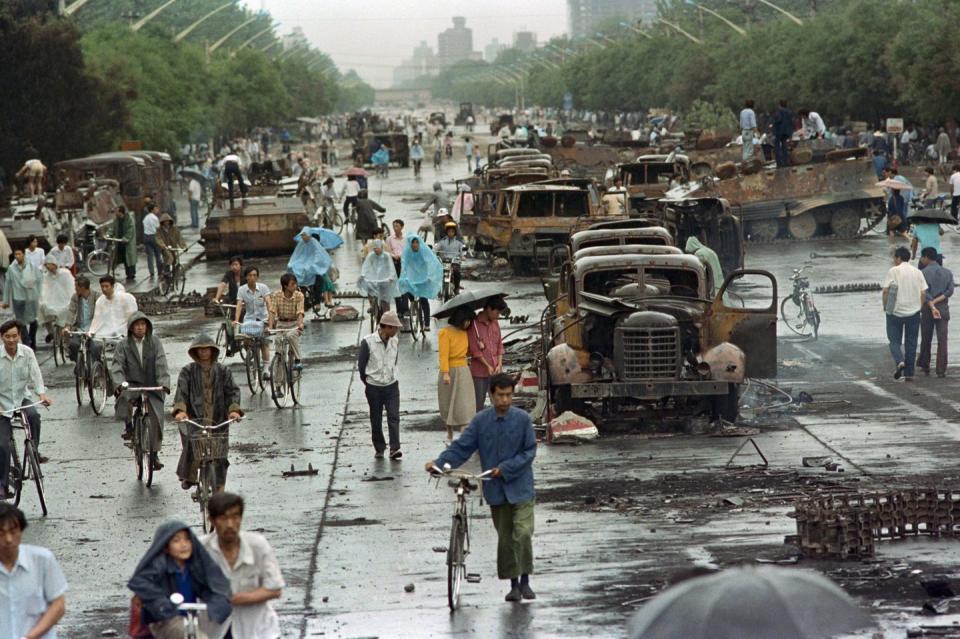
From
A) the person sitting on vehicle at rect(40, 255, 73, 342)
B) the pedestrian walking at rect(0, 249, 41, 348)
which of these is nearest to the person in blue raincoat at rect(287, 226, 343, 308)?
the pedestrian walking at rect(0, 249, 41, 348)

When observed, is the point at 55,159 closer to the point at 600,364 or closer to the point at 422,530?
the point at 600,364

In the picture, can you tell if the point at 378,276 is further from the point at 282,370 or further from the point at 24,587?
the point at 24,587

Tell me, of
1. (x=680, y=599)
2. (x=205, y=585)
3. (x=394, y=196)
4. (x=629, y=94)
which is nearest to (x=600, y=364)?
(x=205, y=585)

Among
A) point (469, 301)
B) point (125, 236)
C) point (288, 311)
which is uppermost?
point (469, 301)

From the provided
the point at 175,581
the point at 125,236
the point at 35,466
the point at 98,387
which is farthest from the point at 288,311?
the point at 125,236

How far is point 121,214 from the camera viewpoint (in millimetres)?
38812

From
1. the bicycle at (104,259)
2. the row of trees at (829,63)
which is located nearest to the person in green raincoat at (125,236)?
the bicycle at (104,259)

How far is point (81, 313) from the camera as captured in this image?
70.8 feet

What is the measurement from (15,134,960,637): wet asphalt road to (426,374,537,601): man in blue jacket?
0.39m

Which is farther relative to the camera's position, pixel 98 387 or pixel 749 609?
pixel 98 387

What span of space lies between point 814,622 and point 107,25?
78656 mm

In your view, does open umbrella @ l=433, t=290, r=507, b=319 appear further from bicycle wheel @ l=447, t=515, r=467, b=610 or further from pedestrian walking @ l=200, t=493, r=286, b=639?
pedestrian walking @ l=200, t=493, r=286, b=639

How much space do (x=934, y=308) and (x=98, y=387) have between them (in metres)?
9.97

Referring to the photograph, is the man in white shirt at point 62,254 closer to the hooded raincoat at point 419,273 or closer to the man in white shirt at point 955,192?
the hooded raincoat at point 419,273
